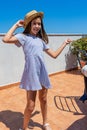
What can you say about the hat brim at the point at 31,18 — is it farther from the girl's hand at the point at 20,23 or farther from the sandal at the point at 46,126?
the sandal at the point at 46,126

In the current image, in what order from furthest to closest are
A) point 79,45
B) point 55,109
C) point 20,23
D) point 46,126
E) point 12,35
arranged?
point 79,45, point 55,109, point 46,126, point 20,23, point 12,35

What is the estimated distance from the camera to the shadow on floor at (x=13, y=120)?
4189 millimetres

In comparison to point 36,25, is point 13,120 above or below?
below

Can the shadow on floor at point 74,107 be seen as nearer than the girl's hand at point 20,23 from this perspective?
No

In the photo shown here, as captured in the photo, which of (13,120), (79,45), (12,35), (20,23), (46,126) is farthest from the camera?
(79,45)

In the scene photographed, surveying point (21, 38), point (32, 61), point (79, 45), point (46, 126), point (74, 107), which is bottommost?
point (74, 107)

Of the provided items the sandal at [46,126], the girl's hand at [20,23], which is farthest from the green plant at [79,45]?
the girl's hand at [20,23]

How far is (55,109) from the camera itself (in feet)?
16.2

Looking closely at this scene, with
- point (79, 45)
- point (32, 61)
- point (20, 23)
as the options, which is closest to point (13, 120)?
point (32, 61)

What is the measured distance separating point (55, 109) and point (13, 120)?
0.89 metres

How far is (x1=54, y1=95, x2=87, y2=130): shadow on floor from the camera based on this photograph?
13.7ft

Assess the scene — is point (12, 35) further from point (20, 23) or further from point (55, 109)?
point (55, 109)

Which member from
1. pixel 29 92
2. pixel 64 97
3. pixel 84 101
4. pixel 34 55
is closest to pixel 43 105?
pixel 29 92

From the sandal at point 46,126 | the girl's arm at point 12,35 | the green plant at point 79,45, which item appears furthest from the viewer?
the green plant at point 79,45
